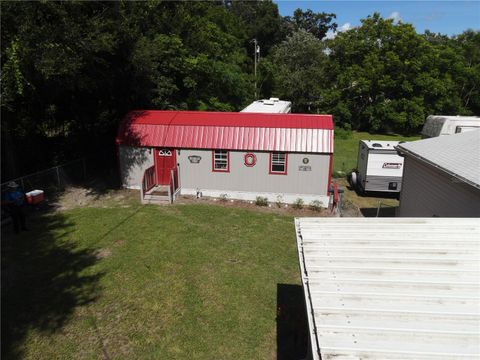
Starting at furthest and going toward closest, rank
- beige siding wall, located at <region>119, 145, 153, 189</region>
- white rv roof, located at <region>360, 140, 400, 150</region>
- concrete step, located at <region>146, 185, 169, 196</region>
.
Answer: white rv roof, located at <region>360, 140, 400, 150</region> → beige siding wall, located at <region>119, 145, 153, 189</region> → concrete step, located at <region>146, 185, 169, 196</region>

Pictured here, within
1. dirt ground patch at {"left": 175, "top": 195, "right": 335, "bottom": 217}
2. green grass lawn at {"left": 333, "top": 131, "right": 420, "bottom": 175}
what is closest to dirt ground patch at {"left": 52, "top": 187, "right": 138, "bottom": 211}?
dirt ground patch at {"left": 175, "top": 195, "right": 335, "bottom": 217}

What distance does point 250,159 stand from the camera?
1688 cm

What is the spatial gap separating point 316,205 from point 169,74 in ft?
46.3

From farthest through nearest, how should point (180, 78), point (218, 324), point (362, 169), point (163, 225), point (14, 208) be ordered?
point (180, 78), point (362, 169), point (163, 225), point (14, 208), point (218, 324)

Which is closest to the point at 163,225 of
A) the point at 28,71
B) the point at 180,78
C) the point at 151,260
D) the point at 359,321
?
the point at 151,260

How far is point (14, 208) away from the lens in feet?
41.1

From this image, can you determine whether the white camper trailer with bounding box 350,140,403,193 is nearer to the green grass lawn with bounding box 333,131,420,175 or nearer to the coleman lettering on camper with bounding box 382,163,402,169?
the coleman lettering on camper with bounding box 382,163,402,169

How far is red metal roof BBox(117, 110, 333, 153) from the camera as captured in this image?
54.1 feet

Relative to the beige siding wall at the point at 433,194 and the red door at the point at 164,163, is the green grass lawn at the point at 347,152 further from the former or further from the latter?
the red door at the point at 164,163

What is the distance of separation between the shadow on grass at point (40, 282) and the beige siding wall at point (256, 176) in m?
6.20

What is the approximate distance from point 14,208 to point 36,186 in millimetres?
4092

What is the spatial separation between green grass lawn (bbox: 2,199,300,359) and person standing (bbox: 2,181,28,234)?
430mm

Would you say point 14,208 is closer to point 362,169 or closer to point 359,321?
point 359,321

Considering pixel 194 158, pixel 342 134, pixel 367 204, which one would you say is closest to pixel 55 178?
pixel 194 158
